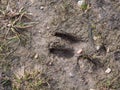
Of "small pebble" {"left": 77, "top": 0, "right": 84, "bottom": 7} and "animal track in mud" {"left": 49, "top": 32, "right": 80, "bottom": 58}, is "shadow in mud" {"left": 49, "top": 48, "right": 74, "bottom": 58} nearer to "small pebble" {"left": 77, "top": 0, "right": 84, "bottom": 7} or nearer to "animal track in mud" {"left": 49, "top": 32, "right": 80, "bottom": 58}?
"animal track in mud" {"left": 49, "top": 32, "right": 80, "bottom": 58}

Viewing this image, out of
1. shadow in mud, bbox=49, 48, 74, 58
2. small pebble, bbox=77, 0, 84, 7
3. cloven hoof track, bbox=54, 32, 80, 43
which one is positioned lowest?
shadow in mud, bbox=49, 48, 74, 58

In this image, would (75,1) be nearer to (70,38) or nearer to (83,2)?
(83,2)

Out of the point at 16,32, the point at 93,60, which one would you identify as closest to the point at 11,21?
the point at 16,32

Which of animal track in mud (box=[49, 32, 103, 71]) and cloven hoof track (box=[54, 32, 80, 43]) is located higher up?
cloven hoof track (box=[54, 32, 80, 43])

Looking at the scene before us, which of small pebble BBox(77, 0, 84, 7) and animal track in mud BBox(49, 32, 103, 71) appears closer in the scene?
animal track in mud BBox(49, 32, 103, 71)

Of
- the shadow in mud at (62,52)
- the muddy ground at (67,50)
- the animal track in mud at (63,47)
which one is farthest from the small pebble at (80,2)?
the shadow in mud at (62,52)

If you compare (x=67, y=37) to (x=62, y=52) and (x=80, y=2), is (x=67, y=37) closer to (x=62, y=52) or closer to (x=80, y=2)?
(x=62, y=52)

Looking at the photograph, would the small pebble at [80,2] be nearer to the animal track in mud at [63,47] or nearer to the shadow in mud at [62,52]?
the animal track in mud at [63,47]

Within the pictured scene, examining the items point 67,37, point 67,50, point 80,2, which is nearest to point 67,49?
point 67,50

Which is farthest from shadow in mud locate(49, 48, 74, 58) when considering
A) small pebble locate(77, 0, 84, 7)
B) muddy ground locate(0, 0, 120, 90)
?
small pebble locate(77, 0, 84, 7)
